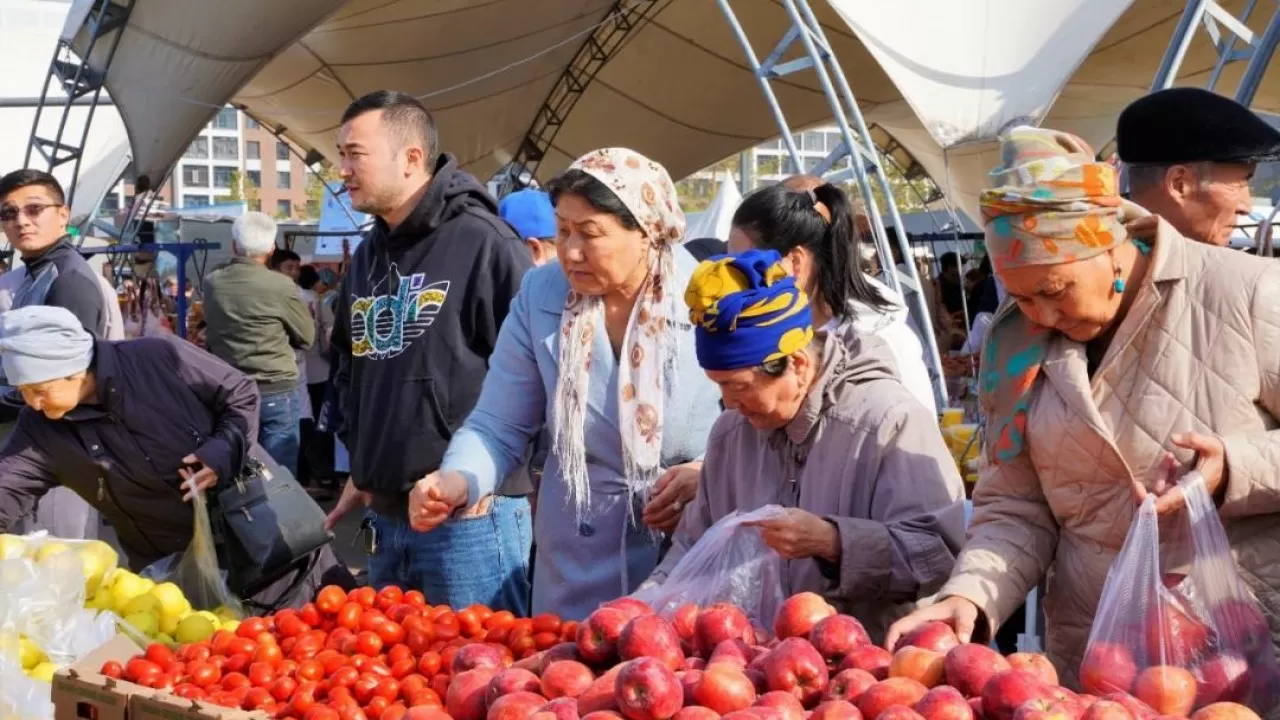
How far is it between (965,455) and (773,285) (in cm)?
243

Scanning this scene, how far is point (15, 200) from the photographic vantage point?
5113 millimetres

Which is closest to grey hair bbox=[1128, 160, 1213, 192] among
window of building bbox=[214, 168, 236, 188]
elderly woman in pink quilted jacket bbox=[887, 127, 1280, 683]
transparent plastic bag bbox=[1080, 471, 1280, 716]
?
elderly woman in pink quilted jacket bbox=[887, 127, 1280, 683]

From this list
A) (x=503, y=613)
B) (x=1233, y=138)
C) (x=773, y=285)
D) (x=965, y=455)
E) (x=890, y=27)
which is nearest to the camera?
(x=773, y=285)

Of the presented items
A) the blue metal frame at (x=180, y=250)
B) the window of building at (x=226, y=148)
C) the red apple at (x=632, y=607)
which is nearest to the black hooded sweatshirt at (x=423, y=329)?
the red apple at (x=632, y=607)

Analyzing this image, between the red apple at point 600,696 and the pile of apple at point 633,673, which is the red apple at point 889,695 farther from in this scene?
the red apple at point 600,696

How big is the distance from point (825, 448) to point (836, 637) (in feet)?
1.60

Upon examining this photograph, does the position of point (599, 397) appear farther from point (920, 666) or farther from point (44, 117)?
point (44, 117)

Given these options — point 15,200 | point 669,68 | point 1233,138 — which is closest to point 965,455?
point 1233,138

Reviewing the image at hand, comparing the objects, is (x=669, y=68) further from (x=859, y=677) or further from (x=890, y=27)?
(x=859, y=677)

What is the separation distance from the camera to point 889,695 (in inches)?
66.1

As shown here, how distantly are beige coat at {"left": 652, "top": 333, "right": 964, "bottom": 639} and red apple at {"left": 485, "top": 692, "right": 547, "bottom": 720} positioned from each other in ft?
2.00

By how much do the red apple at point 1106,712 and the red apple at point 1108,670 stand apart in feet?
0.75

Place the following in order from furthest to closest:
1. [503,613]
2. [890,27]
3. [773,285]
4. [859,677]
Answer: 1. [890,27]
2. [503,613]
3. [773,285]
4. [859,677]

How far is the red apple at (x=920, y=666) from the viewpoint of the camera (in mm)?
1769
